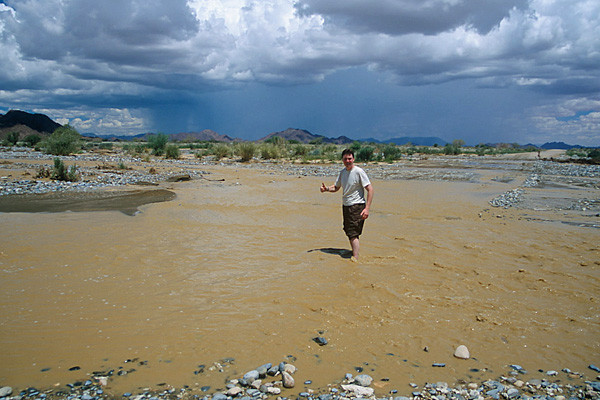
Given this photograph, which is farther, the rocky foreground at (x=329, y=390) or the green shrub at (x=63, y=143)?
the green shrub at (x=63, y=143)

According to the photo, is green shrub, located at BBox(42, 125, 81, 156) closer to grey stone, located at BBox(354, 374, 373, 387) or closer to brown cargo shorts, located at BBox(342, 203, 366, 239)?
brown cargo shorts, located at BBox(342, 203, 366, 239)

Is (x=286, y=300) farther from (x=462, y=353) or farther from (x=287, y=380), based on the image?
(x=462, y=353)

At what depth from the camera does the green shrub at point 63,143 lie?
108 feet

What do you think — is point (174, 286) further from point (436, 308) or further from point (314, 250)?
point (436, 308)

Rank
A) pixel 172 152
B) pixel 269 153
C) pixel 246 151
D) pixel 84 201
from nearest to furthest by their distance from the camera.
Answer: pixel 84 201, pixel 246 151, pixel 172 152, pixel 269 153

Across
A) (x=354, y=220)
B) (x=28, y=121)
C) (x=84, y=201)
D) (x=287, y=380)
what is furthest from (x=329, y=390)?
(x=28, y=121)

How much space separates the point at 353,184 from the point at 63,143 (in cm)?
3358

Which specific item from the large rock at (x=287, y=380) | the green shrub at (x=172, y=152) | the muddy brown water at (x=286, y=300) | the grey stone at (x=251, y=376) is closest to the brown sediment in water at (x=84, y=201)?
the muddy brown water at (x=286, y=300)

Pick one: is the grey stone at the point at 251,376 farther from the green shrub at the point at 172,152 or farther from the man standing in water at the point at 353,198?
the green shrub at the point at 172,152

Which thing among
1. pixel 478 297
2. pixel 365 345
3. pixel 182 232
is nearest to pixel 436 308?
pixel 478 297

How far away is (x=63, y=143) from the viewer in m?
32.9

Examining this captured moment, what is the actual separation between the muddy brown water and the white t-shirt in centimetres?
106

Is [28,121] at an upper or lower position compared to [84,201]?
upper

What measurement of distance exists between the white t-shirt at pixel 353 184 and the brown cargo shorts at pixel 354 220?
0.09 meters
